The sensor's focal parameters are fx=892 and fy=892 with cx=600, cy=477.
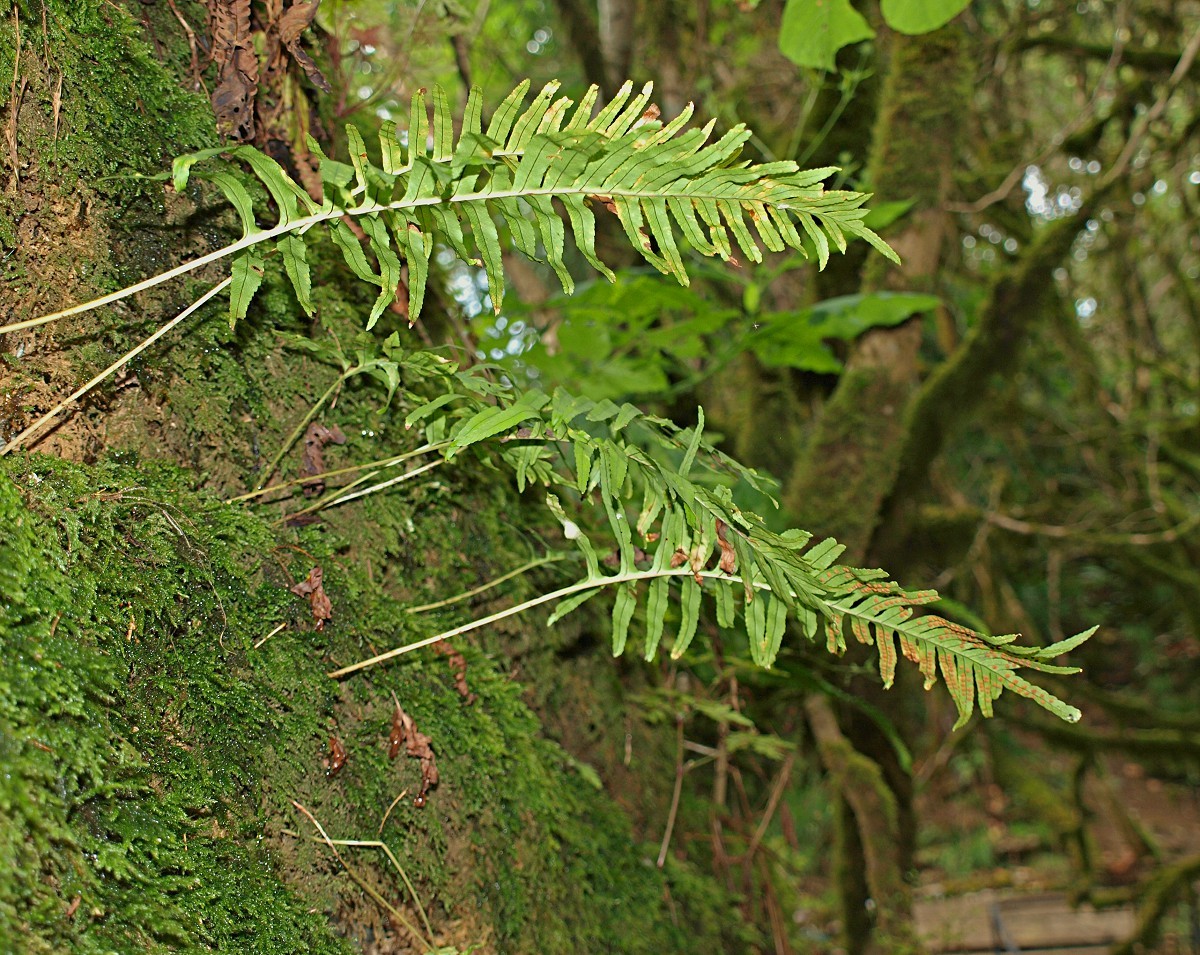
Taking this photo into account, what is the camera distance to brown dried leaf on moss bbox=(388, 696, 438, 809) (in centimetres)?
123

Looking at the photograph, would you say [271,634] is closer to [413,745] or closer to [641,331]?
[413,745]

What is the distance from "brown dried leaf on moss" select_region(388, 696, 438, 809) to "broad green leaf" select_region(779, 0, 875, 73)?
5.73ft

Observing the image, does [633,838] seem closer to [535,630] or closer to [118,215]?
[535,630]

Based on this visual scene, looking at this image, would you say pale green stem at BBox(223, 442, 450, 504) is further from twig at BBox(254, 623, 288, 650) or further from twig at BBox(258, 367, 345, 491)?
twig at BBox(254, 623, 288, 650)

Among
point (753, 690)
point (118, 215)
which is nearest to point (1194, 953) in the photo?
point (753, 690)

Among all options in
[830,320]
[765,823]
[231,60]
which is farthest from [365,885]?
[830,320]

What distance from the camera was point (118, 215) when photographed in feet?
3.54

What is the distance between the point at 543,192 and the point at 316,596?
61 cm

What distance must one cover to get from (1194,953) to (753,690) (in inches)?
168

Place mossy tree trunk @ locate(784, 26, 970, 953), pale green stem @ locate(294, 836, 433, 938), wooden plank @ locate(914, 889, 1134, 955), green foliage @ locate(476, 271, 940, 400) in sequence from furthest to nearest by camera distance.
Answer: wooden plank @ locate(914, 889, 1134, 955), mossy tree trunk @ locate(784, 26, 970, 953), green foliage @ locate(476, 271, 940, 400), pale green stem @ locate(294, 836, 433, 938)

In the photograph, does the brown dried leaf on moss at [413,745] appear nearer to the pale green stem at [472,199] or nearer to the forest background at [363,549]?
the forest background at [363,549]

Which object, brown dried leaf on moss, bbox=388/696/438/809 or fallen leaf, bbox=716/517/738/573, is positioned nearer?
fallen leaf, bbox=716/517/738/573

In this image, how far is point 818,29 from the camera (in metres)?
2.11

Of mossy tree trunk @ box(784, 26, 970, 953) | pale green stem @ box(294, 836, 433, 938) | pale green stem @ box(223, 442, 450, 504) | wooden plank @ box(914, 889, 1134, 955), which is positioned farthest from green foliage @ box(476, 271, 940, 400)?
wooden plank @ box(914, 889, 1134, 955)
